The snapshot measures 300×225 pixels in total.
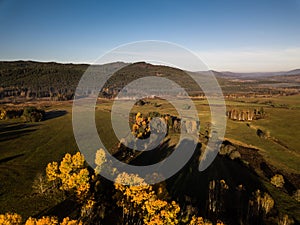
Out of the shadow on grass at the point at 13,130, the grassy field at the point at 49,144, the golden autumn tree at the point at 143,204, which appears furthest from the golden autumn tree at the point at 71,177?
the shadow on grass at the point at 13,130

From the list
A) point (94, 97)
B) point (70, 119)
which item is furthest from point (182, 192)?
point (94, 97)

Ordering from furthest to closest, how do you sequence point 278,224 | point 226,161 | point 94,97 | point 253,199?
point 94,97, point 226,161, point 253,199, point 278,224

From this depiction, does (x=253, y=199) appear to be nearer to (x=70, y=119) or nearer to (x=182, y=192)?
(x=182, y=192)

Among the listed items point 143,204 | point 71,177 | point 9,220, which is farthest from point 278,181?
point 9,220

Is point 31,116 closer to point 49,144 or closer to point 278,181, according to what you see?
point 49,144

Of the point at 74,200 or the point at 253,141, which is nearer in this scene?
the point at 74,200
